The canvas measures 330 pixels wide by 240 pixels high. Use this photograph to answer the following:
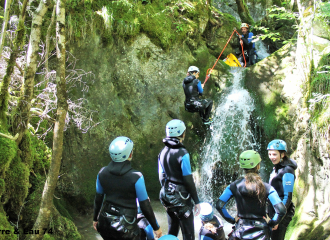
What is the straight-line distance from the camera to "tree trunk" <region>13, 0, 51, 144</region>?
4.41 metres

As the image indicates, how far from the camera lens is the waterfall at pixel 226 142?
7934 mm

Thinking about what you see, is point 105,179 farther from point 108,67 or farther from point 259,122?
point 259,122

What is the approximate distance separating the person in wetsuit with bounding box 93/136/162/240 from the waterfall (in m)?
5.14

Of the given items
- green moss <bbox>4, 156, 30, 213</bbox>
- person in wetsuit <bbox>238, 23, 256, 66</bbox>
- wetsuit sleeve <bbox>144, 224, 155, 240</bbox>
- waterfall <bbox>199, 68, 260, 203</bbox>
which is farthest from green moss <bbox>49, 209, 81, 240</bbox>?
person in wetsuit <bbox>238, 23, 256, 66</bbox>

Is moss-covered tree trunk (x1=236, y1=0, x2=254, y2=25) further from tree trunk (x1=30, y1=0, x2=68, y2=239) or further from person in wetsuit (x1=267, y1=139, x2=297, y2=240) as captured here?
tree trunk (x1=30, y1=0, x2=68, y2=239)

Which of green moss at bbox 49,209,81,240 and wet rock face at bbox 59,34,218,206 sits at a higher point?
wet rock face at bbox 59,34,218,206

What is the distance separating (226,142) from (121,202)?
18.9ft

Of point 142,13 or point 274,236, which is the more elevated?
Result: point 142,13

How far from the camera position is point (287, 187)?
3.66 metres

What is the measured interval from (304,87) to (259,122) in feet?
8.24

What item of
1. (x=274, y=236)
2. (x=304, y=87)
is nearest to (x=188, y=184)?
(x=274, y=236)

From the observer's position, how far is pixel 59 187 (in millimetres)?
7000

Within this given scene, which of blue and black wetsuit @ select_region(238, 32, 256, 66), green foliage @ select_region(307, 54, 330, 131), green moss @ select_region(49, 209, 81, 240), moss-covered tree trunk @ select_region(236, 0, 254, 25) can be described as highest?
moss-covered tree trunk @ select_region(236, 0, 254, 25)

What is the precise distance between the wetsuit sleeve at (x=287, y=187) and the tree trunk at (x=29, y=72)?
13.5 feet
